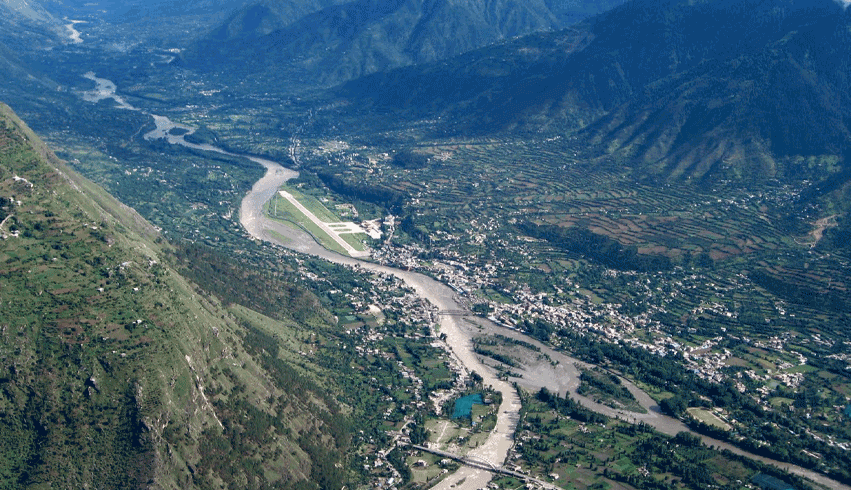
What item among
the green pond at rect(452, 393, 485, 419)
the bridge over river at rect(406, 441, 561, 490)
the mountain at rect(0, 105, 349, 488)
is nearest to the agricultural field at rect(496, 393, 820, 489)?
the bridge over river at rect(406, 441, 561, 490)

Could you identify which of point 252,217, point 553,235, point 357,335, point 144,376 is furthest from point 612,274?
point 144,376

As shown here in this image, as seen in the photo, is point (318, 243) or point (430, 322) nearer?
point (430, 322)

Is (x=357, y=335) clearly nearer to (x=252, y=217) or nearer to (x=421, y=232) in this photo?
(x=421, y=232)

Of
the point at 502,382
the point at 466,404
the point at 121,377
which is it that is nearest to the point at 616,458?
the point at 466,404

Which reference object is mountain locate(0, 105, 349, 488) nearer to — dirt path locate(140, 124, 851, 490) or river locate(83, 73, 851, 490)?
river locate(83, 73, 851, 490)

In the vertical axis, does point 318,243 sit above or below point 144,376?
below

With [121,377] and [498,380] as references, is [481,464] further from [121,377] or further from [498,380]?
[121,377]

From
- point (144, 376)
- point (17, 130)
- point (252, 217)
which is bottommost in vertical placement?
point (252, 217)

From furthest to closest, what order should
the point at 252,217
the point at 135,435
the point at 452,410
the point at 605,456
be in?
the point at 252,217 → the point at 452,410 → the point at 605,456 → the point at 135,435

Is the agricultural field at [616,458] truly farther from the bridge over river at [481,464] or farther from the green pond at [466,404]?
the green pond at [466,404]
